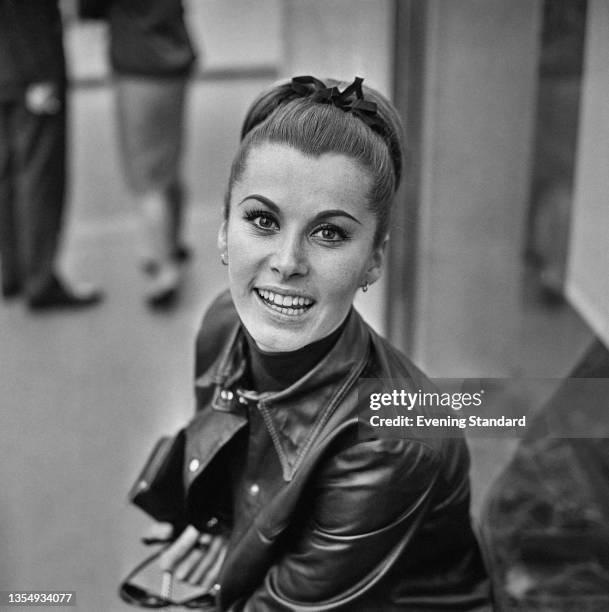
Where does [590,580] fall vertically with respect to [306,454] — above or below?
below

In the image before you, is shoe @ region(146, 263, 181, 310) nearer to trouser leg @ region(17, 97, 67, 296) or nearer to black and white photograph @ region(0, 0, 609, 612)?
black and white photograph @ region(0, 0, 609, 612)

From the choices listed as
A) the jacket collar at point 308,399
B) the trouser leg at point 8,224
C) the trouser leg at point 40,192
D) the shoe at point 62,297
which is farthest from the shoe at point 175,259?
the jacket collar at point 308,399

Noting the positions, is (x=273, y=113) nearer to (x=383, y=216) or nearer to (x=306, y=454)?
(x=383, y=216)

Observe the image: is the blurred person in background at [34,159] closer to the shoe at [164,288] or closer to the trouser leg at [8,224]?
the trouser leg at [8,224]

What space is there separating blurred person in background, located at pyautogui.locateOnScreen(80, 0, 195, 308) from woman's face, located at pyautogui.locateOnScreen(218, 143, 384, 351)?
1637 mm

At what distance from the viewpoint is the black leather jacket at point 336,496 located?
4.06 ft

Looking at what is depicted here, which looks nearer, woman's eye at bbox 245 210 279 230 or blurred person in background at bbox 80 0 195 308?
woman's eye at bbox 245 210 279 230

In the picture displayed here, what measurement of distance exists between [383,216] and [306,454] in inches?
13.7

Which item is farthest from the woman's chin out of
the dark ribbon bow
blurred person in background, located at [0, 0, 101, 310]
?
blurred person in background, located at [0, 0, 101, 310]

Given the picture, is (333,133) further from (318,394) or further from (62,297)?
(62,297)

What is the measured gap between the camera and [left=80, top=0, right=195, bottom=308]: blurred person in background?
8.93 feet

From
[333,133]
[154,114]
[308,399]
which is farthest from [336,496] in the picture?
[154,114]

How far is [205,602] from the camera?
1531mm

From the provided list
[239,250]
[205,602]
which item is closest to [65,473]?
[205,602]
